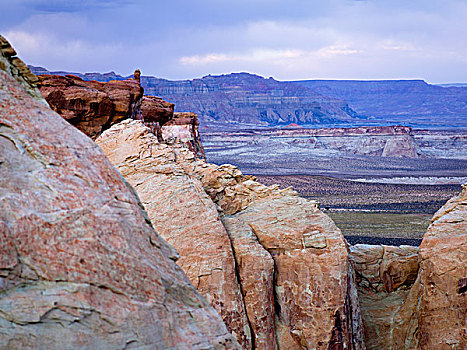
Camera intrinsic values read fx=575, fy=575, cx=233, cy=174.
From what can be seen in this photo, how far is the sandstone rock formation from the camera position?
198 inches

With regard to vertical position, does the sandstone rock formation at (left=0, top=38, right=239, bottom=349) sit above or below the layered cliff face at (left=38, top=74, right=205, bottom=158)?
below

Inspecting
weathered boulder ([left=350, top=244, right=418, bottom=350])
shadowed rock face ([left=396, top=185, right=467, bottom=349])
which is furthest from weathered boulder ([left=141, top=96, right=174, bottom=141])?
shadowed rock face ([left=396, top=185, right=467, bottom=349])

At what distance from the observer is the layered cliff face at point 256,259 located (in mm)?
10203

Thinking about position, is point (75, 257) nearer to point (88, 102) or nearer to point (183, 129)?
point (88, 102)

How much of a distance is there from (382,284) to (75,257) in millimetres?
9663

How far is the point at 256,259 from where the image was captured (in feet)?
35.2

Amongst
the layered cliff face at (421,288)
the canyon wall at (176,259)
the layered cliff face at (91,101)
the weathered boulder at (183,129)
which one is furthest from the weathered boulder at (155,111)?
the layered cliff face at (421,288)

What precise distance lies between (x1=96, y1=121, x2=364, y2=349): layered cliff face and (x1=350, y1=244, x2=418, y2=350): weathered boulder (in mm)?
1174

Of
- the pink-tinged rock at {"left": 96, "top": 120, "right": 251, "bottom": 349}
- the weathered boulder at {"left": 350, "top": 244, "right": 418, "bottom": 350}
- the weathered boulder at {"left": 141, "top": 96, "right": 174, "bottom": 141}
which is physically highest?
the weathered boulder at {"left": 141, "top": 96, "right": 174, "bottom": 141}

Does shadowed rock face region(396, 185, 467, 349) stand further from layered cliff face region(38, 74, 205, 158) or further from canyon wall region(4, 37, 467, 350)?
layered cliff face region(38, 74, 205, 158)

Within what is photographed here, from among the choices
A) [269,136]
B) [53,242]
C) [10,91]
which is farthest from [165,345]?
[269,136]

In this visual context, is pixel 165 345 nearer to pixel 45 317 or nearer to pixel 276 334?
pixel 45 317

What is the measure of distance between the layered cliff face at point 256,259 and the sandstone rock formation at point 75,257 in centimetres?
407

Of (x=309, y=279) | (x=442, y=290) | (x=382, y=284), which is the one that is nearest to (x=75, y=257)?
(x=309, y=279)
